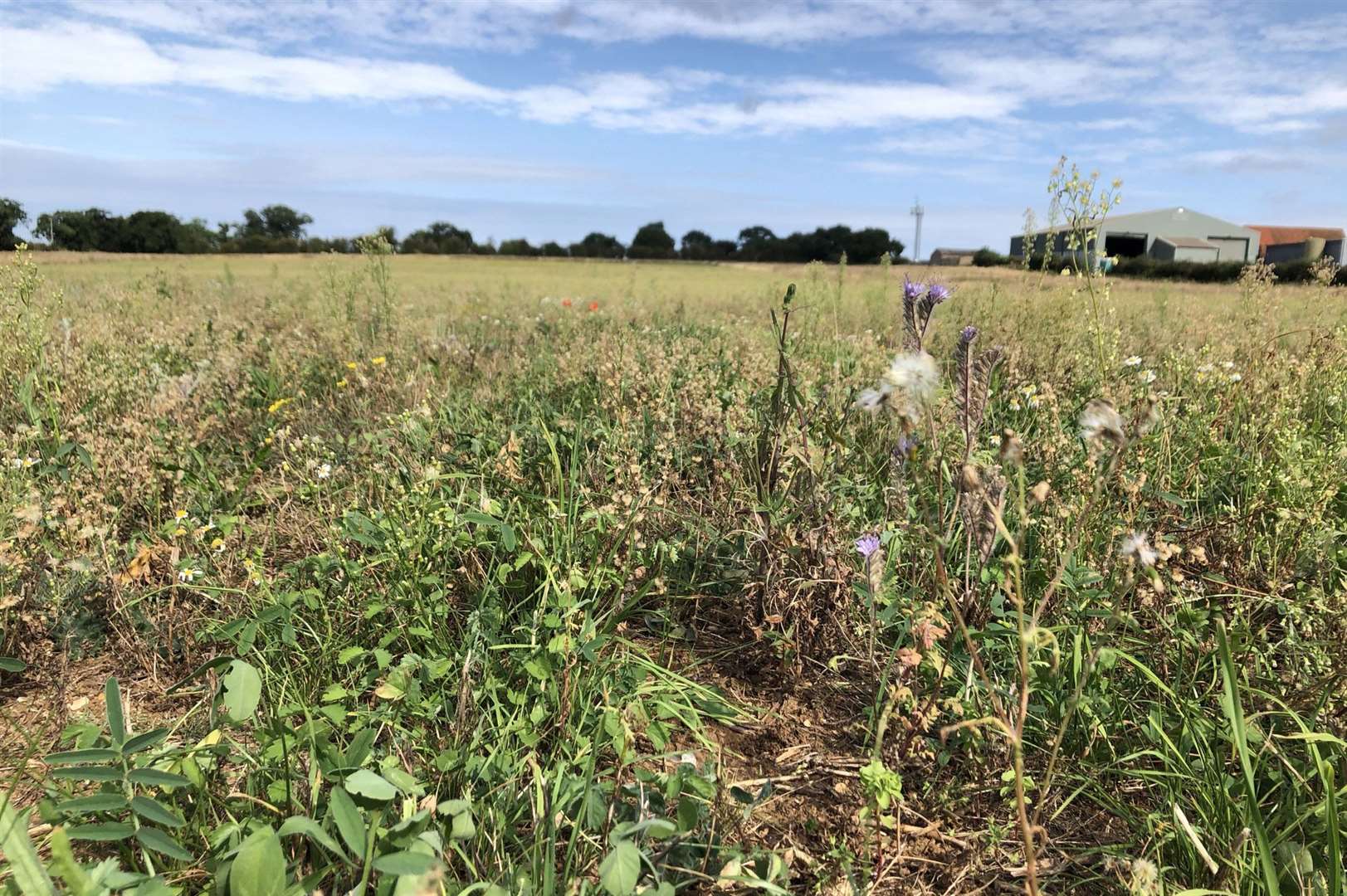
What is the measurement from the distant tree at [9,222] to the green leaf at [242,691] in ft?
11.2

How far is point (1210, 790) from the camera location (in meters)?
1.44

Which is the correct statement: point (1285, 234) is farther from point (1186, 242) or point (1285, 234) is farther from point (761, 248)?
point (761, 248)

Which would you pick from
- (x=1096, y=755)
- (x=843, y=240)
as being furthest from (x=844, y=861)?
(x=843, y=240)

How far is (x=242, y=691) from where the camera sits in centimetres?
147

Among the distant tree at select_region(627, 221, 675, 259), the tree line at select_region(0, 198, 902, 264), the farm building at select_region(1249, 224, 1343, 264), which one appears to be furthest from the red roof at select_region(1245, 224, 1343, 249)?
the distant tree at select_region(627, 221, 675, 259)

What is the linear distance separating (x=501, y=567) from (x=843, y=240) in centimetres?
5736

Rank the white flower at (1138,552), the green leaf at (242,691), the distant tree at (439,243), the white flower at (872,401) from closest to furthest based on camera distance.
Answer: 1. the white flower at (1138,552)
2. the white flower at (872,401)
3. the green leaf at (242,691)
4. the distant tree at (439,243)

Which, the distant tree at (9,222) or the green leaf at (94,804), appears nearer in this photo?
A: the green leaf at (94,804)

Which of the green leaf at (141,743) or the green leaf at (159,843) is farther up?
the green leaf at (141,743)

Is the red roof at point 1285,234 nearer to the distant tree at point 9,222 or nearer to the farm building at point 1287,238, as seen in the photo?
the farm building at point 1287,238

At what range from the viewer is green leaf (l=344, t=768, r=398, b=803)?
4.31ft

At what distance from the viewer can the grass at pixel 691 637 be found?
1319 mm

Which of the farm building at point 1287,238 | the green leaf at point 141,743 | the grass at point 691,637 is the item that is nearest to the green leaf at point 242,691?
the grass at point 691,637

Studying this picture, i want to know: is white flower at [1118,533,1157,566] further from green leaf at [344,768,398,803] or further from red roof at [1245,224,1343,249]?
red roof at [1245,224,1343,249]
